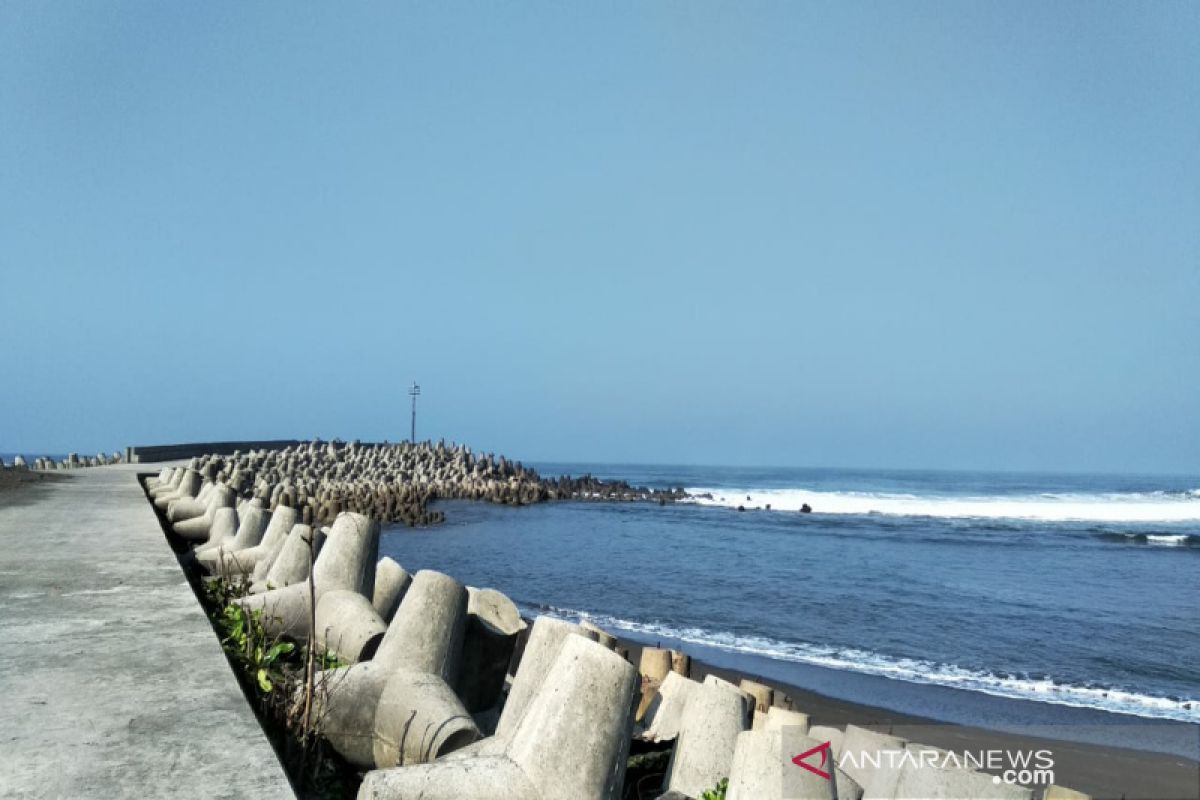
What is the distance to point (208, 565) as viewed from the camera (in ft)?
32.2

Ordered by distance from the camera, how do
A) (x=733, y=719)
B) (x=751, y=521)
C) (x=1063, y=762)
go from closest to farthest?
(x=733, y=719), (x=1063, y=762), (x=751, y=521)

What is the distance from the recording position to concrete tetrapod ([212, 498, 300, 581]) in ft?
29.3

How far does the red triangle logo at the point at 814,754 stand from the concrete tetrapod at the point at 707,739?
112cm

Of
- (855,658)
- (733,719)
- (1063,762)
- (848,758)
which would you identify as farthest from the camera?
(855,658)

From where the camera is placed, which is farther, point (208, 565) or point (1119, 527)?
point (1119, 527)

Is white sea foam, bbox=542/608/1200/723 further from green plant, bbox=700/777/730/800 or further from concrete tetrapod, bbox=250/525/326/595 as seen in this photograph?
green plant, bbox=700/777/730/800

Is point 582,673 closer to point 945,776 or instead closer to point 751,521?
point 945,776

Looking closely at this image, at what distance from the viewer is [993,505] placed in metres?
62.4

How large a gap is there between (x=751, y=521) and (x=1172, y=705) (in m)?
31.6

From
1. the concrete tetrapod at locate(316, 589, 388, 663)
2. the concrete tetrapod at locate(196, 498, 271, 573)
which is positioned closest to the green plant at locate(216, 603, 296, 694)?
the concrete tetrapod at locate(316, 589, 388, 663)

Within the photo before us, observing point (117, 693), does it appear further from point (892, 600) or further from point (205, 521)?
point (892, 600)

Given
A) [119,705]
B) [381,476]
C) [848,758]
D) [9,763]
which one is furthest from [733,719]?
[381,476]

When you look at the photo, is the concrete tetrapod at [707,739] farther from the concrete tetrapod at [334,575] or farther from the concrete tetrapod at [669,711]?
the concrete tetrapod at [334,575]

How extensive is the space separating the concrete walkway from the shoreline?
18.0ft
